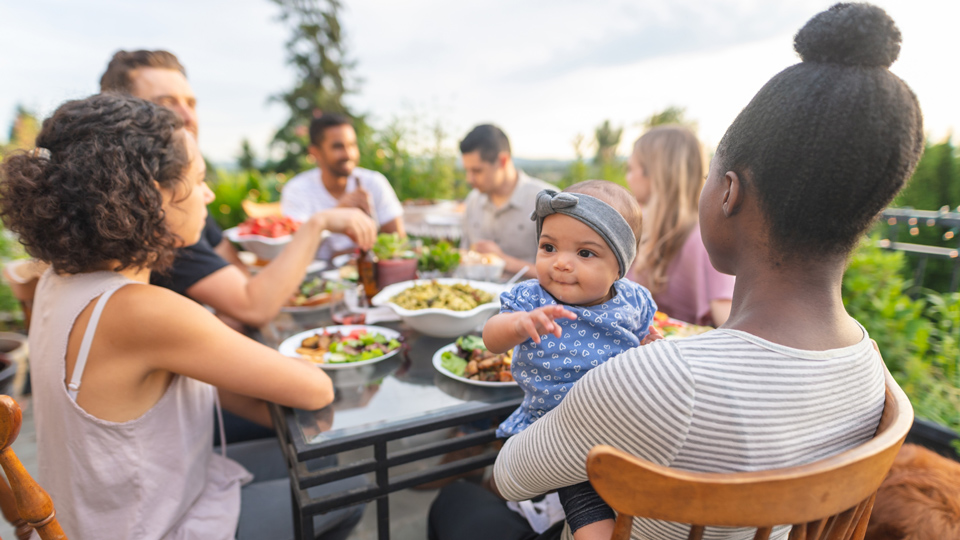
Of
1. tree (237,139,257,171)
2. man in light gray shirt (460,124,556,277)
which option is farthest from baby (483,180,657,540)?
tree (237,139,257,171)

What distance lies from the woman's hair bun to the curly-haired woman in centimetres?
141

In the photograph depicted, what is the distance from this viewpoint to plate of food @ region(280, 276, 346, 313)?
232 centimetres

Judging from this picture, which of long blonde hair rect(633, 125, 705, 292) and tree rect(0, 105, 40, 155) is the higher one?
tree rect(0, 105, 40, 155)

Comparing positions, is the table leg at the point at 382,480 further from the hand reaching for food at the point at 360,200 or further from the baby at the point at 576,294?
the hand reaching for food at the point at 360,200

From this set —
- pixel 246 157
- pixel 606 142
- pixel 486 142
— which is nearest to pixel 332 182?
pixel 486 142

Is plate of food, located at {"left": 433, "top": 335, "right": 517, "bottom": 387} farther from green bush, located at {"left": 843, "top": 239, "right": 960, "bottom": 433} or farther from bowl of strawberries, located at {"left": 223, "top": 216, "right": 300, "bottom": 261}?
green bush, located at {"left": 843, "top": 239, "right": 960, "bottom": 433}

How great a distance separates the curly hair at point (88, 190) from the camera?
1268 millimetres

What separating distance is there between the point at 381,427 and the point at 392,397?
18 cm

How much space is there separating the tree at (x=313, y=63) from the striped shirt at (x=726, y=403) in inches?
1017

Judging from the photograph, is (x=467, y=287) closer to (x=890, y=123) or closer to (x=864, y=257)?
(x=890, y=123)

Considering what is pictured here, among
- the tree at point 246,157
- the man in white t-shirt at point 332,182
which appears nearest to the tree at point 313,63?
the tree at point 246,157

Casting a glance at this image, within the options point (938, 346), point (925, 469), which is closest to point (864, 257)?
point (938, 346)

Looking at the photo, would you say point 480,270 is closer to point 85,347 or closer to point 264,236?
point 264,236

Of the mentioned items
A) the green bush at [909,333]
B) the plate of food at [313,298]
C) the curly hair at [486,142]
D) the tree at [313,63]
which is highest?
the tree at [313,63]
